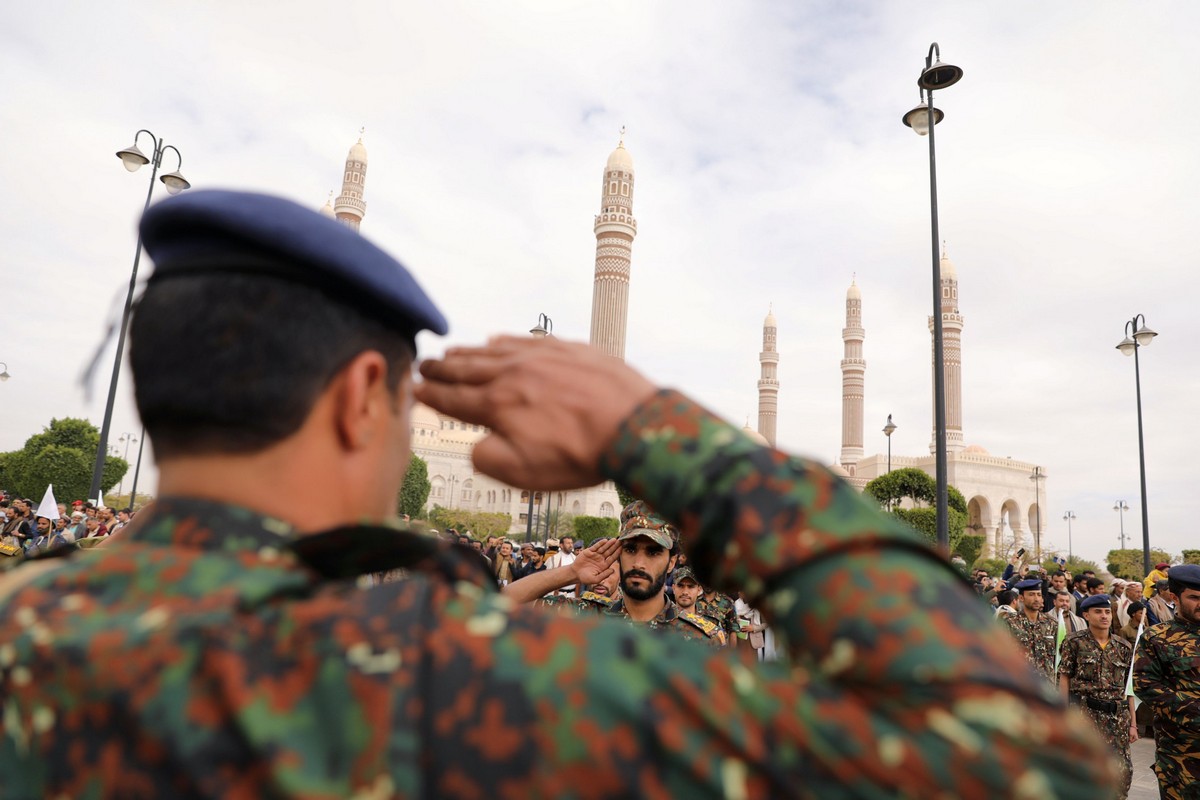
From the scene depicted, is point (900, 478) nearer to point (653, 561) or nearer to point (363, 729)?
point (653, 561)

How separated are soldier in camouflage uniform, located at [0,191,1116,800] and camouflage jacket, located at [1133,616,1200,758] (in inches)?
214

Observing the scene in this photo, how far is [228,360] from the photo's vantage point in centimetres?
88

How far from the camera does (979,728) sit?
632 millimetres

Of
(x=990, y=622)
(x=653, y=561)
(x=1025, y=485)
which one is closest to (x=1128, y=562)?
(x=1025, y=485)

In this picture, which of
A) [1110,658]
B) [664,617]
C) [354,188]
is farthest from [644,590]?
[354,188]

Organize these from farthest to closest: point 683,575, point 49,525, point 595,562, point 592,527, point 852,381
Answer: point 852,381 → point 592,527 → point 49,525 → point 683,575 → point 595,562

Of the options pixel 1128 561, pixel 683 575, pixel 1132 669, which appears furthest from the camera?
pixel 1128 561

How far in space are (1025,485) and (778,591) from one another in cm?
5618

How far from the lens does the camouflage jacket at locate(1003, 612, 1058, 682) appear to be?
740 cm

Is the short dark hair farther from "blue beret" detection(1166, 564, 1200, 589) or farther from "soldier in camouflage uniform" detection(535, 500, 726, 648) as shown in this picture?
"blue beret" detection(1166, 564, 1200, 589)

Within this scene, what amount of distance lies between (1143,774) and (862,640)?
10.0 meters

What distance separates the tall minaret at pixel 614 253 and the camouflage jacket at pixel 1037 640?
37580mm

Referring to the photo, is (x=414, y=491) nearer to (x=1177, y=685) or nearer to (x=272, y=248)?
(x=1177, y=685)

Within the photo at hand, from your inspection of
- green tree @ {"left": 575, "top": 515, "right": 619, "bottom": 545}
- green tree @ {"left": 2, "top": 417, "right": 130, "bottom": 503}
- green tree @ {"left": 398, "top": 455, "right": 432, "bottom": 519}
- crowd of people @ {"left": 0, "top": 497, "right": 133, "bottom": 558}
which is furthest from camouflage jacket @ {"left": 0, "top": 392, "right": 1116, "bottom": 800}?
green tree @ {"left": 398, "top": 455, "right": 432, "bottom": 519}
